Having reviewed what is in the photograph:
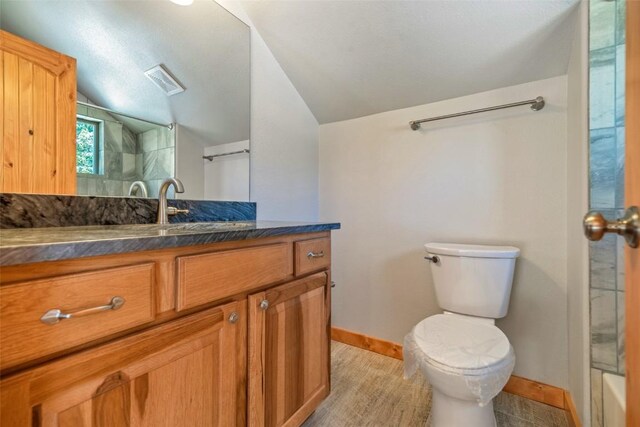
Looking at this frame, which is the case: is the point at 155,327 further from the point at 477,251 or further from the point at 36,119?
the point at 477,251

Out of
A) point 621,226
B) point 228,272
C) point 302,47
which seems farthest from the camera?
point 302,47

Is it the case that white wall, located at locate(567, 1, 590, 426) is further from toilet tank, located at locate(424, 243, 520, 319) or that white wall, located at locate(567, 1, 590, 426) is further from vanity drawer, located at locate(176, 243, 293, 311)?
vanity drawer, located at locate(176, 243, 293, 311)

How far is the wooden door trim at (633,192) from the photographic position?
46cm

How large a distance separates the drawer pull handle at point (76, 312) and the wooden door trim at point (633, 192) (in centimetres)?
90

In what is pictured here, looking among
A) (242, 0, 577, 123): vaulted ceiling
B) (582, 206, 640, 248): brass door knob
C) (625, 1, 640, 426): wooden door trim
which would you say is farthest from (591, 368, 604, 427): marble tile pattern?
(242, 0, 577, 123): vaulted ceiling

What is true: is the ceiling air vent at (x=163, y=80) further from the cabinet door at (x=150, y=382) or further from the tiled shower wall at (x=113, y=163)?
the cabinet door at (x=150, y=382)

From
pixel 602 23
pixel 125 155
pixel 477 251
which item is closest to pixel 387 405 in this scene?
pixel 477 251

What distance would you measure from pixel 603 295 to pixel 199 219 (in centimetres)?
159

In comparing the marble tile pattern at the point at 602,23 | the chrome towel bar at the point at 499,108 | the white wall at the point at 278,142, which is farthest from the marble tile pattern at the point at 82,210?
the marble tile pattern at the point at 602,23

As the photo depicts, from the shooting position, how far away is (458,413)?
111 cm

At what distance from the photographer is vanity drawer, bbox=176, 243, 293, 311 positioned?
2.27 ft

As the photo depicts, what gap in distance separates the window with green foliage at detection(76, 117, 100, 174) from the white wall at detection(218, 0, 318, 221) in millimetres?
733

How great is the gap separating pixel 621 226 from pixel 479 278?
98cm

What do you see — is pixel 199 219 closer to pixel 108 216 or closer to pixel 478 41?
pixel 108 216
